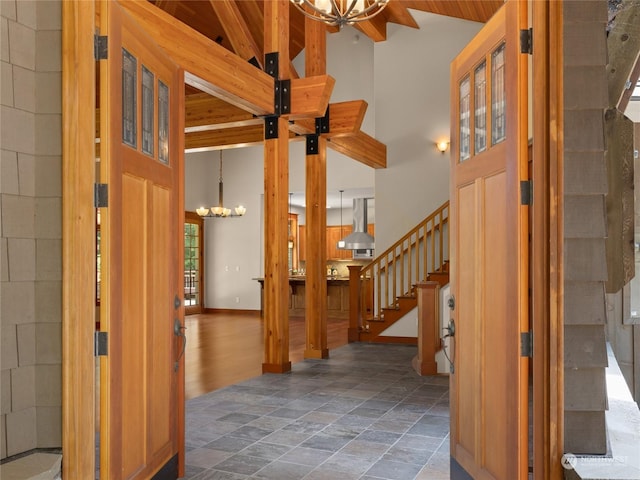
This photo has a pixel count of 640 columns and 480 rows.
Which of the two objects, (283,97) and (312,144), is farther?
(312,144)

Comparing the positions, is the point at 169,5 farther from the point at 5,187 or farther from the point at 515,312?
the point at 515,312

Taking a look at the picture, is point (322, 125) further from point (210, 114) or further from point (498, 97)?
point (498, 97)

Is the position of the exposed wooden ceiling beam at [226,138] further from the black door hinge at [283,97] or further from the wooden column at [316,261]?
the black door hinge at [283,97]

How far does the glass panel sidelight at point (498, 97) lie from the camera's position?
2438 mm

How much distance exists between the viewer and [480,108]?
2715 millimetres

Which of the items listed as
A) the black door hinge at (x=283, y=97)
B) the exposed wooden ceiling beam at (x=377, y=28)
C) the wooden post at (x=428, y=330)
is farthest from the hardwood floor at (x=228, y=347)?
the exposed wooden ceiling beam at (x=377, y=28)

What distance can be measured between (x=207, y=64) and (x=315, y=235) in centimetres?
290

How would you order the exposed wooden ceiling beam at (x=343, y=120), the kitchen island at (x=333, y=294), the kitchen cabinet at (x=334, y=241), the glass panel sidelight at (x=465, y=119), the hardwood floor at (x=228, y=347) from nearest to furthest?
the glass panel sidelight at (x=465, y=119) → the hardwood floor at (x=228, y=347) → the exposed wooden ceiling beam at (x=343, y=120) → the kitchen island at (x=333, y=294) → the kitchen cabinet at (x=334, y=241)

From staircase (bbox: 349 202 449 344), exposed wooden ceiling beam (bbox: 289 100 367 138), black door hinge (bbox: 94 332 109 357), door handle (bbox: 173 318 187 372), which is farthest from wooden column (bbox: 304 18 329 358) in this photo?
black door hinge (bbox: 94 332 109 357)

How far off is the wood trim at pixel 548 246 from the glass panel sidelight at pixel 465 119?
2.20 ft

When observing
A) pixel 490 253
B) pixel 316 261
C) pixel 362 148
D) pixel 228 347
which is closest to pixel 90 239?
pixel 490 253

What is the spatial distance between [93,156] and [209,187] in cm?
1162

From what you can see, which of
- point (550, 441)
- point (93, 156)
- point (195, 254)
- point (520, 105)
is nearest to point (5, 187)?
point (93, 156)

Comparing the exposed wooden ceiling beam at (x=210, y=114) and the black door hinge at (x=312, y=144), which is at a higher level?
the exposed wooden ceiling beam at (x=210, y=114)
